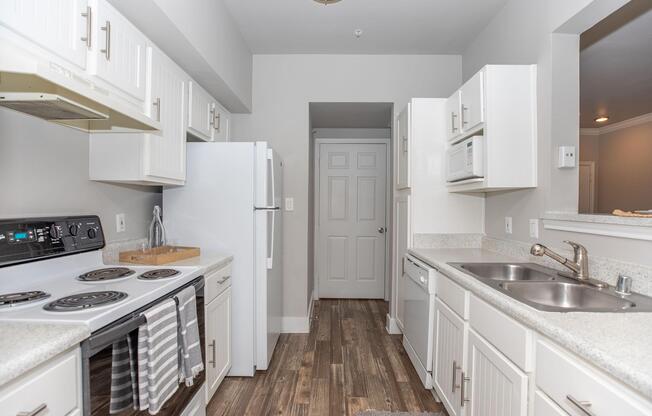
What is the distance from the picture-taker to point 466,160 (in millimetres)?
2195

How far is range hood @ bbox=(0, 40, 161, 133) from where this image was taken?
0.87 metres

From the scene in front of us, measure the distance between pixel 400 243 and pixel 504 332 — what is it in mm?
1697

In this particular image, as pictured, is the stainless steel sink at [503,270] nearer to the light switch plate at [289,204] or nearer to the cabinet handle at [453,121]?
the cabinet handle at [453,121]

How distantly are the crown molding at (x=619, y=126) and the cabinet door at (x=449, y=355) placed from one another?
4874mm

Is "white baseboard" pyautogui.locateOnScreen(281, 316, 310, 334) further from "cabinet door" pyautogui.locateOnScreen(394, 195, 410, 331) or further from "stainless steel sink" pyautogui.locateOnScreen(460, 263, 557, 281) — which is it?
"stainless steel sink" pyautogui.locateOnScreen(460, 263, 557, 281)

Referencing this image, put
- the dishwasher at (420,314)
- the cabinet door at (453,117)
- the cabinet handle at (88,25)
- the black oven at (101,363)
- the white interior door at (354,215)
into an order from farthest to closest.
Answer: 1. the white interior door at (354,215)
2. the cabinet door at (453,117)
3. the dishwasher at (420,314)
4. the cabinet handle at (88,25)
5. the black oven at (101,363)

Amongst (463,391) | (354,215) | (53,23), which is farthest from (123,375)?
(354,215)

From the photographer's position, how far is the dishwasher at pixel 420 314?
2.15 metres

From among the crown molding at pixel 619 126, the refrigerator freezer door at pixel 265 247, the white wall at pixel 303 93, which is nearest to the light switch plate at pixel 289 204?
the white wall at pixel 303 93

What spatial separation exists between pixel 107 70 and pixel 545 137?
2.25 m

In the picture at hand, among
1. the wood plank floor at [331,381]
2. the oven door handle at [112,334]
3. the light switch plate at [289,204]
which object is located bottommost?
the wood plank floor at [331,381]

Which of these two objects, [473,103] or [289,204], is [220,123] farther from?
[473,103]

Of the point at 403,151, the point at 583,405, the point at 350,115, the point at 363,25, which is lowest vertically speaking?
the point at 583,405

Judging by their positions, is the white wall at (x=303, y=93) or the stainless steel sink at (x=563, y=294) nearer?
the stainless steel sink at (x=563, y=294)
